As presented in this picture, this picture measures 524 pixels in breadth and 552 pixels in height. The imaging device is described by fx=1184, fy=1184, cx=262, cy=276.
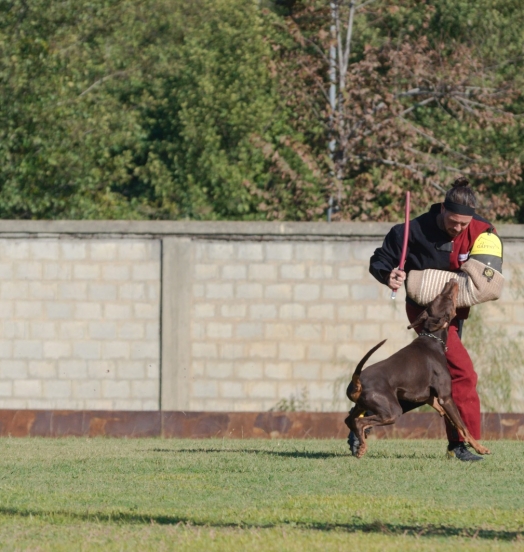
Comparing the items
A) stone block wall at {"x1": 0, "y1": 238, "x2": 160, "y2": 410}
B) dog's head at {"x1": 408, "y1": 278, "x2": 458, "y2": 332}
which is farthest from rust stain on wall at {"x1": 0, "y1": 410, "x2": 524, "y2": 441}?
dog's head at {"x1": 408, "y1": 278, "x2": 458, "y2": 332}

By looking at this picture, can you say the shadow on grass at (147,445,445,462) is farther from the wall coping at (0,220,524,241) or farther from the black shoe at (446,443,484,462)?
the wall coping at (0,220,524,241)

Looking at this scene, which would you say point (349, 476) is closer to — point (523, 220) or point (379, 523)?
point (379, 523)

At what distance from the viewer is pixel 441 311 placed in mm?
7734

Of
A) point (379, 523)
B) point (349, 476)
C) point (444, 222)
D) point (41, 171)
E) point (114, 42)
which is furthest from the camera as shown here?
point (114, 42)

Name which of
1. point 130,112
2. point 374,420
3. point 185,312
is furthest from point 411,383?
point 130,112

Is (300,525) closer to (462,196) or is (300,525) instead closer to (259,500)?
(259,500)

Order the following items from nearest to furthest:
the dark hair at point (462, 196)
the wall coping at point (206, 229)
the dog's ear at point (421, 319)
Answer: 1. the dark hair at point (462, 196)
2. the dog's ear at point (421, 319)
3. the wall coping at point (206, 229)

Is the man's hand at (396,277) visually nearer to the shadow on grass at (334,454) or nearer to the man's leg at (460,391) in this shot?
the man's leg at (460,391)

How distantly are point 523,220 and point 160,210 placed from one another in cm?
729

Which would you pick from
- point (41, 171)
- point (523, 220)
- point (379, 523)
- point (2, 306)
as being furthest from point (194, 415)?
point (523, 220)

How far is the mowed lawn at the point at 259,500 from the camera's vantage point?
4.91m

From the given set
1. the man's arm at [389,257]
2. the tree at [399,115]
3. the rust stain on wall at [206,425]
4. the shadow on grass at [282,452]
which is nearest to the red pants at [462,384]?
the man's arm at [389,257]

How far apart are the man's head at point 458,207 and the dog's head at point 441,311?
14.2 inches

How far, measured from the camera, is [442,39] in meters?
24.3
